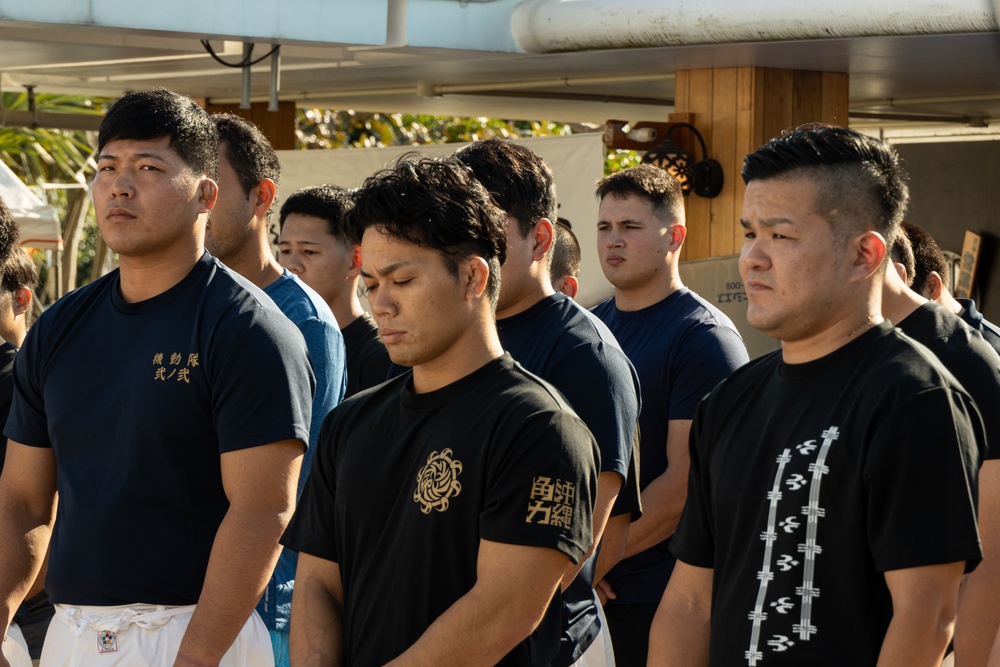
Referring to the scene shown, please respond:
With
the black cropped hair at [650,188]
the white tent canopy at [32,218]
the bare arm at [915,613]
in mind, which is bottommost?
the bare arm at [915,613]

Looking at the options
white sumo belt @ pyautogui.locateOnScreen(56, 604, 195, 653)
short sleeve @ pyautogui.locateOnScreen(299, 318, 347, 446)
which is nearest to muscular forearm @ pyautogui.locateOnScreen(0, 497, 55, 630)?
white sumo belt @ pyautogui.locateOnScreen(56, 604, 195, 653)

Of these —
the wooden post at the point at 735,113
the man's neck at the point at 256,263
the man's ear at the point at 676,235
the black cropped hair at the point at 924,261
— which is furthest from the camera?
the wooden post at the point at 735,113

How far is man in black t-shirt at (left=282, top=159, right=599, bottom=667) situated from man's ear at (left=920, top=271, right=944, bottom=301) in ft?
6.07

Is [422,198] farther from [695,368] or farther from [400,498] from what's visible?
[695,368]

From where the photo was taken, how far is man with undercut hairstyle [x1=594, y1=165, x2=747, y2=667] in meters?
4.19

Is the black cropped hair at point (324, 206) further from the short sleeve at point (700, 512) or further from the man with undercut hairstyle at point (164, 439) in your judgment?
the short sleeve at point (700, 512)

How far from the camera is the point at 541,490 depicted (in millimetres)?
2498

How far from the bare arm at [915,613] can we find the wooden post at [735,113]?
536 cm

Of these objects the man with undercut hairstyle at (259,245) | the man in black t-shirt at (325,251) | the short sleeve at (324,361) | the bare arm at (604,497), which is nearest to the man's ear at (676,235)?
the man in black t-shirt at (325,251)

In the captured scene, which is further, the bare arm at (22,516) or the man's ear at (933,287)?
the man's ear at (933,287)

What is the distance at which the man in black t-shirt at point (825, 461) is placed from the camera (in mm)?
2316

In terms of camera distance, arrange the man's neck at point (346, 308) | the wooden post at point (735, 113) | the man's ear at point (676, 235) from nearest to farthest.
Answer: the man's ear at point (676, 235) < the man's neck at point (346, 308) < the wooden post at point (735, 113)

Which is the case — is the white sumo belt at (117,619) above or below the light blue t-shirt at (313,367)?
below

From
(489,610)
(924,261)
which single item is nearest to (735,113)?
(924,261)
